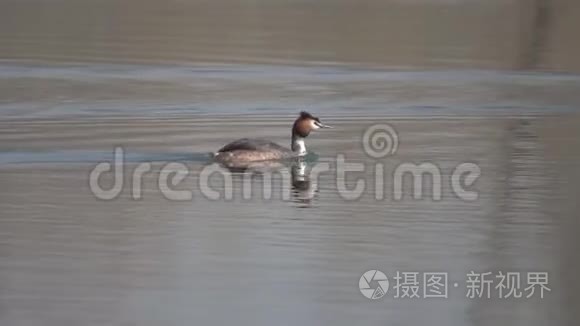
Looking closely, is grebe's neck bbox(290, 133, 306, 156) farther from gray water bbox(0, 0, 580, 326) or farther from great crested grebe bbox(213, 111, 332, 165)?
gray water bbox(0, 0, 580, 326)

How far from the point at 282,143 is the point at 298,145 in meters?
1.00

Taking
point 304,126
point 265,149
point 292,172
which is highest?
point 304,126

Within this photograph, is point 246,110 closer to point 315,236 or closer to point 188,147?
point 188,147

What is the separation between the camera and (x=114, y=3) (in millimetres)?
24172

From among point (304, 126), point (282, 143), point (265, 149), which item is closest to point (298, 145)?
point (304, 126)

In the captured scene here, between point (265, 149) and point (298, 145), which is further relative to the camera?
point (298, 145)

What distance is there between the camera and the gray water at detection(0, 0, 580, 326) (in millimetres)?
8875

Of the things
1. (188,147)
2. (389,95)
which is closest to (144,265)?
(188,147)

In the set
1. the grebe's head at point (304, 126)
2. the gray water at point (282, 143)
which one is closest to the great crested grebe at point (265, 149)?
the grebe's head at point (304, 126)

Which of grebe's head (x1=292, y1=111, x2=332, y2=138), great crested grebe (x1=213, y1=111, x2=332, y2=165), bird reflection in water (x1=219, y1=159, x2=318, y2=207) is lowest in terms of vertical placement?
bird reflection in water (x1=219, y1=159, x2=318, y2=207)

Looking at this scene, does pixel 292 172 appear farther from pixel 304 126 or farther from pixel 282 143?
pixel 282 143

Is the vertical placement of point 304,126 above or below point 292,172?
above

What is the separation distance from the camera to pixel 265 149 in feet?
43.1

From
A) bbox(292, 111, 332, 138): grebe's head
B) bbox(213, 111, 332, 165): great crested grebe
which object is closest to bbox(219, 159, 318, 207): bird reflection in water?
bbox(213, 111, 332, 165): great crested grebe
